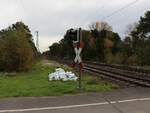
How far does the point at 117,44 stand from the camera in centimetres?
9569

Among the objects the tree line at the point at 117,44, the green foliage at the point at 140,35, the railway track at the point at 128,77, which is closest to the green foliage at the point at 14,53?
the railway track at the point at 128,77

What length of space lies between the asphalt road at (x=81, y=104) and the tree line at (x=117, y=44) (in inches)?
1731

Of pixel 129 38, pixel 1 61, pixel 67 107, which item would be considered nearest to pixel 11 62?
pixel 1 61

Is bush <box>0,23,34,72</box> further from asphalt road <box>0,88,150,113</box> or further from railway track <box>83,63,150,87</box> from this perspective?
asphalt road <box>0,88,150,113</box>

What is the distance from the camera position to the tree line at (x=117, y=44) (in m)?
63.8

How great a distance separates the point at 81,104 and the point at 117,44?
272 ft

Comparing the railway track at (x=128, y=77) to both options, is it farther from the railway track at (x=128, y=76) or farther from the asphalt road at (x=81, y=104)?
the asphalt road at (x=81, y=104)

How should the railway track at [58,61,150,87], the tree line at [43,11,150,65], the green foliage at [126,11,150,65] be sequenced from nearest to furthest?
the railway track at [58,61,150,87]
the tree line at [43,11,150,65]
the green foliage at [126,11,150,65]

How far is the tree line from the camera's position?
63812 mm

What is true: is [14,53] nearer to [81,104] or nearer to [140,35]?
[81,104]

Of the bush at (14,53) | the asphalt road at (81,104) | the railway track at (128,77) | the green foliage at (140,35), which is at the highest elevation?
the green foliage at (140,35)

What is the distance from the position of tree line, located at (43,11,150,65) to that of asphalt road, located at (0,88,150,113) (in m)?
44.0

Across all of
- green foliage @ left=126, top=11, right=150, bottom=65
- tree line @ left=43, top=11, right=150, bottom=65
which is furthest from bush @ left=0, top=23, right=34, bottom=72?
green foliage @ left=126, top=11, right=150, bottom=65

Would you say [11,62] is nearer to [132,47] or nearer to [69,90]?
[69,90]
